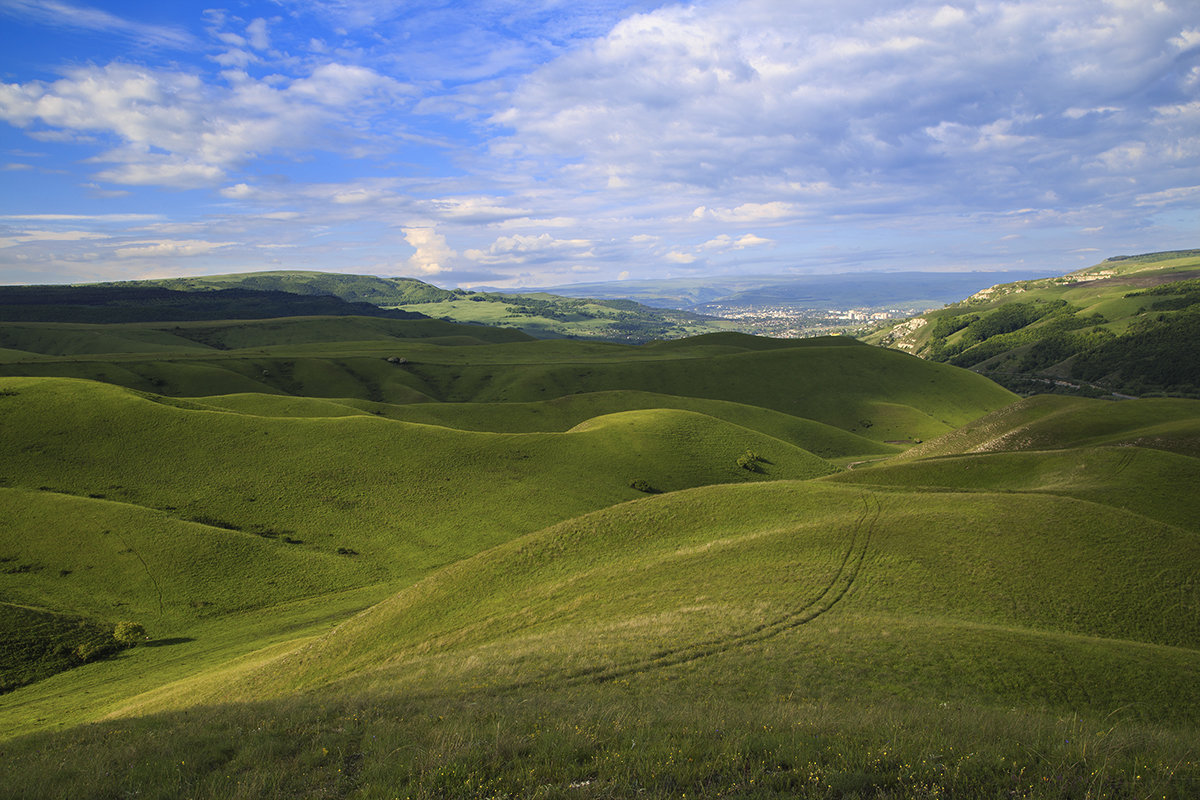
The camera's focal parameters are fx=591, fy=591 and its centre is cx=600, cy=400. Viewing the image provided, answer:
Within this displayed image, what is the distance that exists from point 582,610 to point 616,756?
18.1 metres

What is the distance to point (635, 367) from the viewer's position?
581ft

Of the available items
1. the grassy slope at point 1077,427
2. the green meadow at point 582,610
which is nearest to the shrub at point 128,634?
the green meadow at point 582,610

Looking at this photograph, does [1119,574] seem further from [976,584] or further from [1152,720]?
[1152,720]

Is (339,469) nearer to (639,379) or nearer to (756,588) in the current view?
(756,588)

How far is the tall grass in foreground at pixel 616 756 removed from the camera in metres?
10.5

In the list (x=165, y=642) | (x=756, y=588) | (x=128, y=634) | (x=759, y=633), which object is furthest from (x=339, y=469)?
(x=759, y=633)

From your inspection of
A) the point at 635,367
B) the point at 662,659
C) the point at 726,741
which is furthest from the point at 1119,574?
the point at 635,367

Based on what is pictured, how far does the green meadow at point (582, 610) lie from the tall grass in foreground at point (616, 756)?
84mm

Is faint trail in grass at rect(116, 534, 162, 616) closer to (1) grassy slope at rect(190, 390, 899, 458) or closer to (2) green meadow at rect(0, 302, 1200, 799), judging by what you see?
(2) green meadow at rect(0, 302, 1200, 799)

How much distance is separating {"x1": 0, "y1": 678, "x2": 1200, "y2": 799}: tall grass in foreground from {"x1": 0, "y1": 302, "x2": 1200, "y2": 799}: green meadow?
84 millimetres

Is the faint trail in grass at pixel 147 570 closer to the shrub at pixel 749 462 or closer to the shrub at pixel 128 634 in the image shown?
the shrub at pixel 128 634

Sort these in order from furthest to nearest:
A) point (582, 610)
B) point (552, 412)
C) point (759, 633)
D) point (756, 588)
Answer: point (552, 412) < point (582, 610) < point (756, 588) < point (759, 633)

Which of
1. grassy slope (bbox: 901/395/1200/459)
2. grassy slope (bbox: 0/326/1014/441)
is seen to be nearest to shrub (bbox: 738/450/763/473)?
grassy slope (bbox: 901/395/1200/459)

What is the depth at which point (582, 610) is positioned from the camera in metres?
29.2
